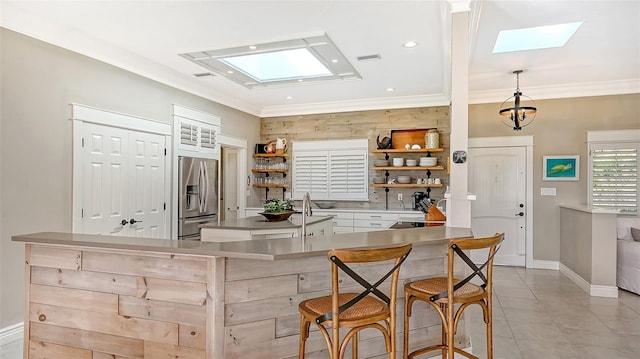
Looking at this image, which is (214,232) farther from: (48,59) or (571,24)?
(571,24)

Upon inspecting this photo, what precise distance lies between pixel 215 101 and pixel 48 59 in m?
2.57

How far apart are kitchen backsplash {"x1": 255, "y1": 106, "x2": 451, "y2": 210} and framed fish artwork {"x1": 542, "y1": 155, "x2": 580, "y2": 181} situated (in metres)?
1.42

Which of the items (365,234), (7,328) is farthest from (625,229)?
(7,328)

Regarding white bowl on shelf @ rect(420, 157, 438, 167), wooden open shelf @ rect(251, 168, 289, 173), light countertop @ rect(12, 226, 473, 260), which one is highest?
white bowl on shelf @ rect(420, 157, 438, 167)

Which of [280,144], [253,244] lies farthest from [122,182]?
[280,144]

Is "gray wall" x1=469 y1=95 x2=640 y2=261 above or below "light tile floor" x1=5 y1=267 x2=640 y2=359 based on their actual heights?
above

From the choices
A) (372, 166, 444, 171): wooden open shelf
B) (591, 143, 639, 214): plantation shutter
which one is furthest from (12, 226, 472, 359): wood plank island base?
(591, 143, 639, 214): plantation shutter

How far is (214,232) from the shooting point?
13.2 feet

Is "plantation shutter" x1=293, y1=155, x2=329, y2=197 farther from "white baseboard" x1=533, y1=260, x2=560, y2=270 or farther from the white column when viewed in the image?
the white column

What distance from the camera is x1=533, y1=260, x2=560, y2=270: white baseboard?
5773mm

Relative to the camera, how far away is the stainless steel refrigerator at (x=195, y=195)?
514 cm

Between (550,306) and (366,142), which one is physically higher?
(366,142)

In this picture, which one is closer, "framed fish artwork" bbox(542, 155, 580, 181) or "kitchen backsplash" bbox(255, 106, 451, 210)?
"framed fish artwork" bbox(542, 155, 580, 181)

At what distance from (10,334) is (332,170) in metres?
4.83
